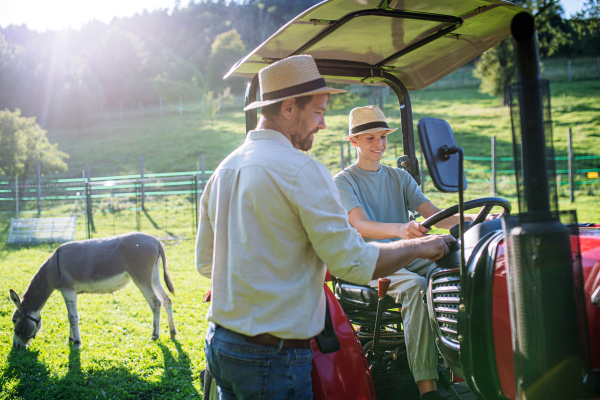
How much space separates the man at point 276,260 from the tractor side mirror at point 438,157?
32cm

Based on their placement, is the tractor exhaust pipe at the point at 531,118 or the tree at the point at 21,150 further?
the tree at the point at 21,150

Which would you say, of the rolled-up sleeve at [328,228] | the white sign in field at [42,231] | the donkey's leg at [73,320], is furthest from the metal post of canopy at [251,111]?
the white sign in field at [42,231]

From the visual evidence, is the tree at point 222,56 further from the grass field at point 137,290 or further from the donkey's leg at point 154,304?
the donkey's leg at point 154,304

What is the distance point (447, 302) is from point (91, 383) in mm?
3689

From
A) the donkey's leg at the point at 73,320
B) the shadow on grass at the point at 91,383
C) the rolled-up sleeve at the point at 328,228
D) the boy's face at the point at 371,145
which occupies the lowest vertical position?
the shadow on grass at the point at 91,383

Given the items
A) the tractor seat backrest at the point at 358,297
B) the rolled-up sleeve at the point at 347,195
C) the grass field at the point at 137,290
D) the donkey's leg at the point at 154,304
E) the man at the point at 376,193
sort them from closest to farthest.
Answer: the tractor seat backrest at the point at 358,297 → the man at the point at 376,193 → the rolled-up sleeve at the point at 347,195 → the grass field at the point at 137,290 → the donkey's leg at the point at 154,304

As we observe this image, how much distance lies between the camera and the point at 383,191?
3.28 m

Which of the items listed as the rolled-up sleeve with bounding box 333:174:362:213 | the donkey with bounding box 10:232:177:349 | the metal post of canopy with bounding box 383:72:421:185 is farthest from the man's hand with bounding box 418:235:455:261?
the donkey with bounding box 10:232:177:349

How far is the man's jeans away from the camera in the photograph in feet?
4.91

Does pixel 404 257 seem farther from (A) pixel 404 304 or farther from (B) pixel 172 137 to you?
(B) pixel 172 137

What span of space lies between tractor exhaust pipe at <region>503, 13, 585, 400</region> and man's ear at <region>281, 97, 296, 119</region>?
757 millimetres

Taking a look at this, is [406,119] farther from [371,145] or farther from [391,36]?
[391,36]

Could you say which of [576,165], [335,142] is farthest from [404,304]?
[335,142]

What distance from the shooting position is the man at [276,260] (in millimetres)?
1468
